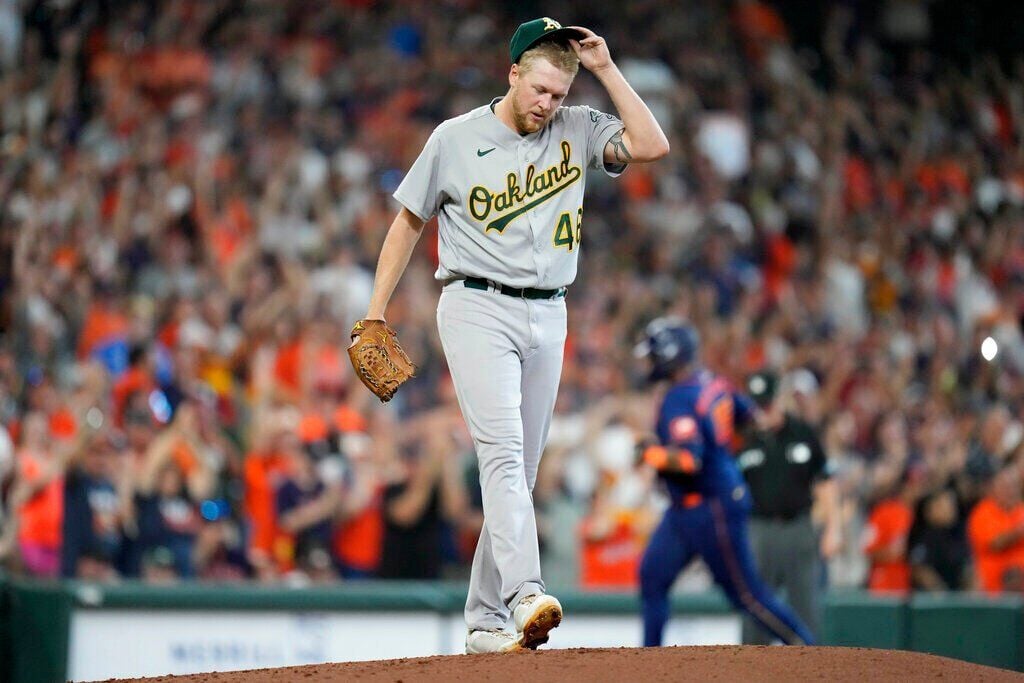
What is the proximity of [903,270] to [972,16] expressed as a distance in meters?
4.49

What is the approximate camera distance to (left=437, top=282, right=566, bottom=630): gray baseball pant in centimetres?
468

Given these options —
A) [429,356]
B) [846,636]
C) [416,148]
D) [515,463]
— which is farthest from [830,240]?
[515,463]

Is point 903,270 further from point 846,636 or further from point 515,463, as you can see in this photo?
point 515,463

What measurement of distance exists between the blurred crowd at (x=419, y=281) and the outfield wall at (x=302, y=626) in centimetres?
61

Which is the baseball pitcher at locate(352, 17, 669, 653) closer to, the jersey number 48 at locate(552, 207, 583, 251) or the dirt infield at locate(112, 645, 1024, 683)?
the jersey number 48 at locate(552, 207, 583, 251)

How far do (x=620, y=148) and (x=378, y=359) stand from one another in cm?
104

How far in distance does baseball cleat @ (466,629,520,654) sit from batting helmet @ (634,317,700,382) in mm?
2846

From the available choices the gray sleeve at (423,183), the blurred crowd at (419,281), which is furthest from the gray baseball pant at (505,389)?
the blurred crowd at (419,281)

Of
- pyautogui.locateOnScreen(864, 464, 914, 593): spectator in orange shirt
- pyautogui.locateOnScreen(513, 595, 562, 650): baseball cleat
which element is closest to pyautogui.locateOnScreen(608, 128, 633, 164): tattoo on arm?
pyautogui.locateOnScreen(513, 595, 562, 650): baseball cleat

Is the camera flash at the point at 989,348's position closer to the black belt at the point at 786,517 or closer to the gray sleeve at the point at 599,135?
the black belt at the point at 786,517

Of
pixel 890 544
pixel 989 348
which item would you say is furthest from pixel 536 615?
pixel 989 348

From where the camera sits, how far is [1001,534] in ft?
31.5

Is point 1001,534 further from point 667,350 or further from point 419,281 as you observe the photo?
point 419,281

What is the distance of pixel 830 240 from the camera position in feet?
46.3
